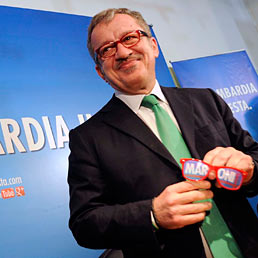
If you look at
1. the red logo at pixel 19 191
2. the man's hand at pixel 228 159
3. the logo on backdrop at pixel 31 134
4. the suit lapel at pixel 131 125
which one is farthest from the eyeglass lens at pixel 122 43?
the red logo at pixel 19 191

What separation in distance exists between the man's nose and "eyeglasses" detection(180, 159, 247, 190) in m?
0.63

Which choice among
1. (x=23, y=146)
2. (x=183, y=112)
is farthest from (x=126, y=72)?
(x=23, y=146)

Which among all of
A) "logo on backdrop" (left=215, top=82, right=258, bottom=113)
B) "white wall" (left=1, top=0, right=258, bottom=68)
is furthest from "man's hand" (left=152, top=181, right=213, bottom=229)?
"white wall" (left=1, top=0, right=258, bottom=68)

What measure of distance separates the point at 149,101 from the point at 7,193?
119 centimetres

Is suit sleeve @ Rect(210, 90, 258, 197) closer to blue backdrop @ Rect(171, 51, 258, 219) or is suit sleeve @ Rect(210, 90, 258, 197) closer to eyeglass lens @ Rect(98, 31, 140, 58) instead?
eyeglass lens @ Rect(98, 31, 140, 58)

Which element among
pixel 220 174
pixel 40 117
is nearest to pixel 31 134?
pixel 40 117

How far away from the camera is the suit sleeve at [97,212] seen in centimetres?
90

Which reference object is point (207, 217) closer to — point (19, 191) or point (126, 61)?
point (126, 61)

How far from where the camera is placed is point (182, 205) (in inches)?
33.8

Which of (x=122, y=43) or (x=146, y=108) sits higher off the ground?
(x=122, y=43)

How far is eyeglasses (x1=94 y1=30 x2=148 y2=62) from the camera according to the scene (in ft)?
4.31

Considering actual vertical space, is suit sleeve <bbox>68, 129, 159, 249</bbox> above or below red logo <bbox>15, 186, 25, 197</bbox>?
below

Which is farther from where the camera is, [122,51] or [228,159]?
[122,51]

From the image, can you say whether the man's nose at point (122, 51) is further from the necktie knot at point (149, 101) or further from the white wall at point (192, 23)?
the white wall at point (192, 23)
